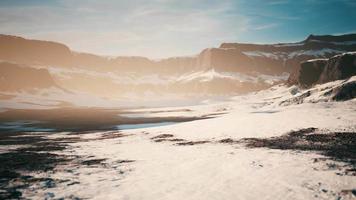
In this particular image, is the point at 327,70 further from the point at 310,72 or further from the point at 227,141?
the point at 227,141

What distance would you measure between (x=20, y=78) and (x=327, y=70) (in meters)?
191

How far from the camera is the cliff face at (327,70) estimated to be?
A: 58.7 meters

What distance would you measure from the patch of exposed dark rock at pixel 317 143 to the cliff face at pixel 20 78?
18472 cm

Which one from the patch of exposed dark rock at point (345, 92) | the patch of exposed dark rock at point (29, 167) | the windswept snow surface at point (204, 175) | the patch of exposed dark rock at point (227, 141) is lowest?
the windswept snow surface at point (204, 175)

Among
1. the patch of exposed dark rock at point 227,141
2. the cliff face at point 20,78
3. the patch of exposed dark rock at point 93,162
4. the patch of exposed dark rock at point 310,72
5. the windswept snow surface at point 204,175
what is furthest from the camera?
the cliff face at point 20,78

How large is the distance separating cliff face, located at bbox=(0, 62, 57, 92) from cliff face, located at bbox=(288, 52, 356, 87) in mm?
170156

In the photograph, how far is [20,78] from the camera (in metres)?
186

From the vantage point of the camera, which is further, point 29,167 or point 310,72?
point 310,72

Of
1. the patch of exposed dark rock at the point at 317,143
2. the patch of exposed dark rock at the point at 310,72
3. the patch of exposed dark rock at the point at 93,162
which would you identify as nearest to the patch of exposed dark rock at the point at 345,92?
the patch of exposed dark rock at the point at 317,143

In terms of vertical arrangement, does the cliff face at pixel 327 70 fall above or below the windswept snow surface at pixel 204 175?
above

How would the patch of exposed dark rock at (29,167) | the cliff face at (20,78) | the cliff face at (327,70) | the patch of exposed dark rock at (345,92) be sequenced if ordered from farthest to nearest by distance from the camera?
the cliff face at (20,78) < the cliff face at (327,70) < the patch of exposed dark rock at (345,92) < the patch of exposed dark rock at (29,167)

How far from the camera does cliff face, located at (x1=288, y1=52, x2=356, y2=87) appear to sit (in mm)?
58656

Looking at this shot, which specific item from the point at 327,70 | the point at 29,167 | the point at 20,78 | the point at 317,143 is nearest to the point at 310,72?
the point at 327,70

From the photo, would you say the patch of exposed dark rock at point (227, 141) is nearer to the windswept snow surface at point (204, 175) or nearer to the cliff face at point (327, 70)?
the windswept snow surface at point (204, 175)
